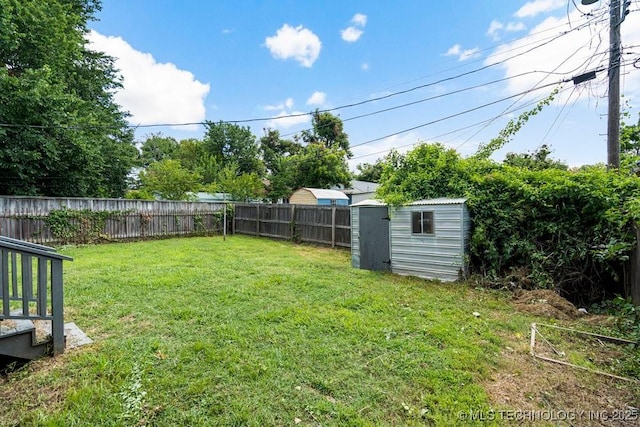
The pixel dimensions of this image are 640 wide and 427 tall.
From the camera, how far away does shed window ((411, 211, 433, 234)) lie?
5543 mm

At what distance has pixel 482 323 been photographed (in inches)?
136

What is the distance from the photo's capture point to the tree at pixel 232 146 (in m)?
25.7

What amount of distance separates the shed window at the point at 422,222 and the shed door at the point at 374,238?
2.03 ft

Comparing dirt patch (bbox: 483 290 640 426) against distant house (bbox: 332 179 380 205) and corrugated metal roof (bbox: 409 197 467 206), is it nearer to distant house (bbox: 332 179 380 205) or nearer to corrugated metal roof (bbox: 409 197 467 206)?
corrugated metal roof (bbox: 409 197 467 206)

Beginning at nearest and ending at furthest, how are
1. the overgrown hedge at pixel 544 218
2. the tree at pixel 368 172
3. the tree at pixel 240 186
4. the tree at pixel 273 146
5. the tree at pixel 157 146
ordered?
the overgrown hedge at pixel 544 218 → the tree at pixel 240 186 → the tree at pixel 273 146 → the tree at pixel 368 172 → the tree at pixel 157 146

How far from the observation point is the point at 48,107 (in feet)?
31.3

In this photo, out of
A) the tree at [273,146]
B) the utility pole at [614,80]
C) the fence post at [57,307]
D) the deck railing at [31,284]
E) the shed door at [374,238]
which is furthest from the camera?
the tree at [273,146]

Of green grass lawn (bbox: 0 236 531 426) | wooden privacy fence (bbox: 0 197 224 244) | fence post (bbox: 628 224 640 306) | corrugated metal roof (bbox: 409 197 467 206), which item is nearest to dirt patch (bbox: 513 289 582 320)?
green grass lawn (bbox: 0 236 531 426)

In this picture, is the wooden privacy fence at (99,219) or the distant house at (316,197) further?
the distant house at (316,197)

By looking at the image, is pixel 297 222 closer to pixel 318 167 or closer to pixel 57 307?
pixel 57 307

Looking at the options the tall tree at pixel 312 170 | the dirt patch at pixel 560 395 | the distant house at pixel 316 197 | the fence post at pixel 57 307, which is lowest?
the dirt patch at pixel 560 395

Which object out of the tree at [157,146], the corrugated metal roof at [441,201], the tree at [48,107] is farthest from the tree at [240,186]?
Result: the tree at [157,146]

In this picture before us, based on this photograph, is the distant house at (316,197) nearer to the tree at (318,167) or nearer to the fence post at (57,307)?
the tree at (318,167)

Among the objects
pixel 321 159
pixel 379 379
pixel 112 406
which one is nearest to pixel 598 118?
pixel 379 379
